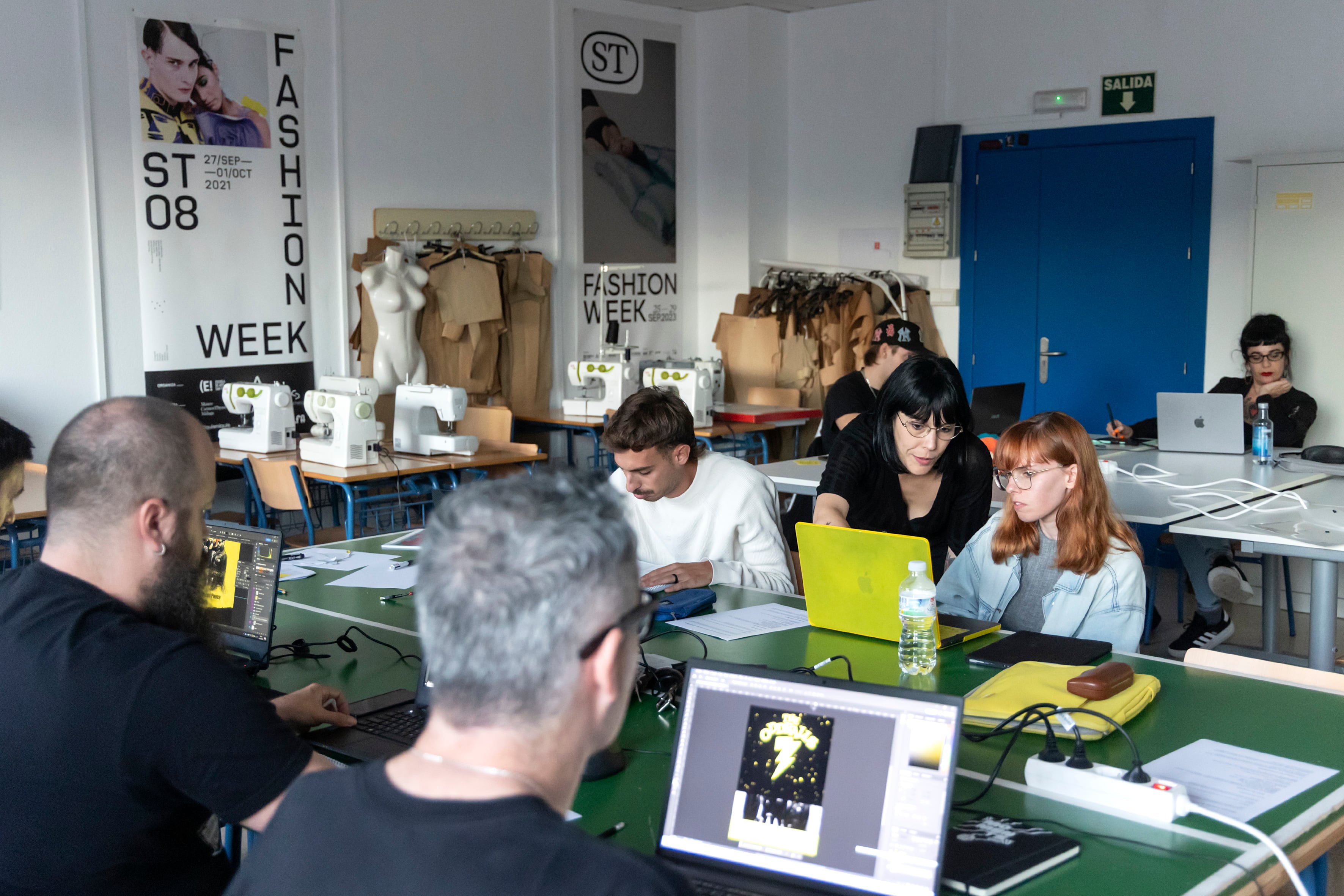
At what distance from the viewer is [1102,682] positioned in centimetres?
210

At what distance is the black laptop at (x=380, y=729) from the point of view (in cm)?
206

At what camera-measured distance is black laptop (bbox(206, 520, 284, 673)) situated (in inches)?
98.1

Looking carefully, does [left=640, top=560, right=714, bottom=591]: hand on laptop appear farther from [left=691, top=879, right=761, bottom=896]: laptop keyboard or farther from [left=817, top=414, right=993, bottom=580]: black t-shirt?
[left=691, top=879, right=761, bottom=896]: laptop keyboard

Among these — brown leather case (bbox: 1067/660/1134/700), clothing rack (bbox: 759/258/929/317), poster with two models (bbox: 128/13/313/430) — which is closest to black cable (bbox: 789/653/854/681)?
brown leather case (bbox: 1067/660/1134/700)

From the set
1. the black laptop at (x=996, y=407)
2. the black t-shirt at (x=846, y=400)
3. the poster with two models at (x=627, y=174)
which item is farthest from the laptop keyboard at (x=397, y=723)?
the poster with two models at (x=627, y=174)

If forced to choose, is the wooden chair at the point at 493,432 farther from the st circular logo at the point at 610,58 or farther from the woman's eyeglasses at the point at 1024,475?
the woman's eyeglasses at the point at 1024,475

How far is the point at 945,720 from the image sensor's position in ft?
4.87

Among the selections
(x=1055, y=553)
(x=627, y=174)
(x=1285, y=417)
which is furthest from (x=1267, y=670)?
(x=627, y=174)

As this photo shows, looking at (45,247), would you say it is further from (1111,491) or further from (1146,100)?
(1146,100)

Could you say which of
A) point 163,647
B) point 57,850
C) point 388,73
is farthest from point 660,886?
point 388,73

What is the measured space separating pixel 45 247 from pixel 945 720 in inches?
217

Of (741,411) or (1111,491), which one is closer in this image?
(1111,491)

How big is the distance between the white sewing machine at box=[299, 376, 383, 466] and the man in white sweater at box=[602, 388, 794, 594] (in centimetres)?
225

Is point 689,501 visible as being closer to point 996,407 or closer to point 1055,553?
point 1055,553
